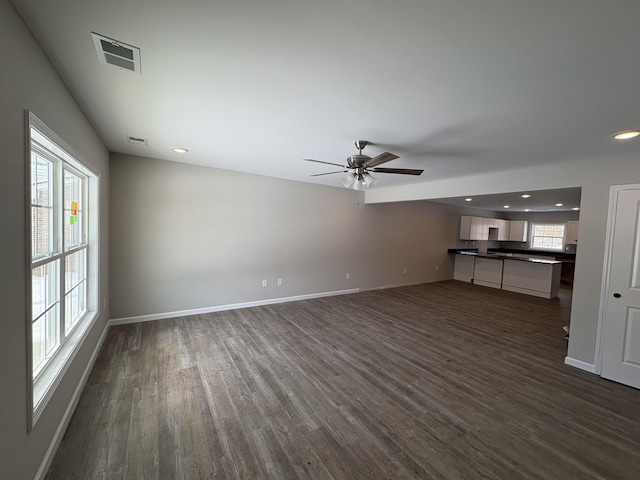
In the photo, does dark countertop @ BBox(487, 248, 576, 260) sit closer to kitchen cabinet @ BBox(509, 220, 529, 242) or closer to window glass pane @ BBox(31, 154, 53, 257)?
kitchen cabinet @ BBox(509, 220, 529, 242)

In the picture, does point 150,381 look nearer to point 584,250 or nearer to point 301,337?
point 301,337

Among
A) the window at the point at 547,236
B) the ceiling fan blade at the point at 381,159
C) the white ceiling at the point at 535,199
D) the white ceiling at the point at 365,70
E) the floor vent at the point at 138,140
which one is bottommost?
the window at the point at 547,236

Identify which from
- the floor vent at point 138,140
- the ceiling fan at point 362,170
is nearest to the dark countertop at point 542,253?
the ceiling fan at point 362,170

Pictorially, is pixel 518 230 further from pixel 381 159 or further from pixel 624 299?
pixel 381 159

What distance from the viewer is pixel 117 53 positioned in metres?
1.42

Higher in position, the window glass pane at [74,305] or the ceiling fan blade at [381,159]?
the ceiling fan blade at [381,159]

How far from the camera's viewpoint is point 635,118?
1.86 meters

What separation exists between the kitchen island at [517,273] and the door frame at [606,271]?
3746mm

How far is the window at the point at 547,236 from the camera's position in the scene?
8.30m

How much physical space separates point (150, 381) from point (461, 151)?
13.0ft

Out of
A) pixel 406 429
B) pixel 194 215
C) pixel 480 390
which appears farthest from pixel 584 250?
pixel 194 215

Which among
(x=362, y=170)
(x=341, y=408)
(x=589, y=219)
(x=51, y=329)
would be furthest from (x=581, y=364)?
(x=51, y=329)

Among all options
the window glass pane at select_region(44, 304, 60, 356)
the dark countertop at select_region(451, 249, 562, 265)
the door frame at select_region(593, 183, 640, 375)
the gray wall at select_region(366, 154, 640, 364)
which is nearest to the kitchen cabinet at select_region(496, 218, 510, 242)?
the dark countertop at select_region(451, 249, 562, 265)

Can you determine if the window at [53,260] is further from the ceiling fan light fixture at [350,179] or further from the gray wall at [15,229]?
the ceiling fan light fixture at [350,179]
